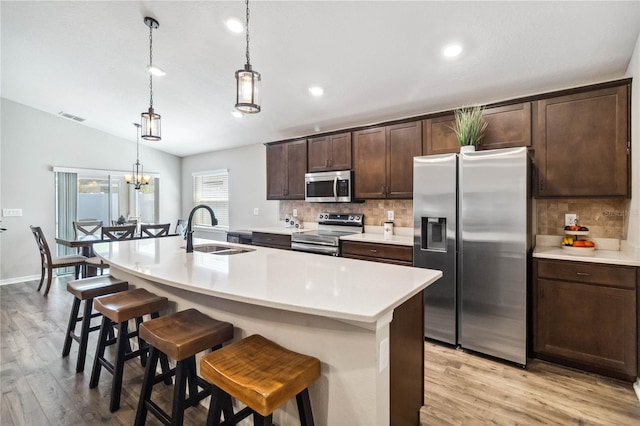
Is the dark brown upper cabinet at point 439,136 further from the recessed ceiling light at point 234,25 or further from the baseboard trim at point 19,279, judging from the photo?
the baseboard trim at point 19,279

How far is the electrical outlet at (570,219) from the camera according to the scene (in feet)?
9.25

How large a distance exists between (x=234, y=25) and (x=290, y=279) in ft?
7.28

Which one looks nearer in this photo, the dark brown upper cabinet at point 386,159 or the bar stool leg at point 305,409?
the bar stool leg at point 305,409

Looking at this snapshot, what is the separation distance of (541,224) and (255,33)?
317cm

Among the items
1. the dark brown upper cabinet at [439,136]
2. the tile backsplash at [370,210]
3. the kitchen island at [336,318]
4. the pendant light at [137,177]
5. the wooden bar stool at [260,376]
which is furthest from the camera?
the pendant light at [137,177]

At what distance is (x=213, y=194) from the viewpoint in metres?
6.61

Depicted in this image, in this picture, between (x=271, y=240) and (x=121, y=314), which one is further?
(x=271, y=240)

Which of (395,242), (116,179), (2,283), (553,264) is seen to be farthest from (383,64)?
(2,283)

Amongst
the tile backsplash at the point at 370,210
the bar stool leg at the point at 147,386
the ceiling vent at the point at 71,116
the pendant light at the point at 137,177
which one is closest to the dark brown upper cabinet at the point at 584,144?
the tile backsplash at the point at 370,210

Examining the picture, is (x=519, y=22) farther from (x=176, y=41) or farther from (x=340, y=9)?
(x=176, y=41)

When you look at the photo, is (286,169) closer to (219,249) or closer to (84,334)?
(219,249)

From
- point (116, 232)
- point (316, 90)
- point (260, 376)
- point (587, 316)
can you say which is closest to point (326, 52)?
point (316, 90)

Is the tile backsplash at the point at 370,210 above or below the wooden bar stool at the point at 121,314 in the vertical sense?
above

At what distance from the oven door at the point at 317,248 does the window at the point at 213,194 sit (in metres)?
2.70
